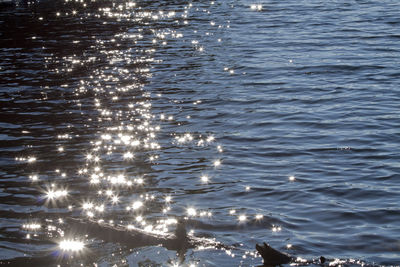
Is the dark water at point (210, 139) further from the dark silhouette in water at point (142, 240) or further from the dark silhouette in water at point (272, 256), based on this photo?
the dark silhouette in water at point (272, 256)

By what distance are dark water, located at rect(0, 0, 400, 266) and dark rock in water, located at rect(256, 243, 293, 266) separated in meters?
0.57

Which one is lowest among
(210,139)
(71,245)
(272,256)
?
(272,256)

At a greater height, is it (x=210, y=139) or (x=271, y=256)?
(x=210, y=139)

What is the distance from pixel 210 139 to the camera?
18.7m

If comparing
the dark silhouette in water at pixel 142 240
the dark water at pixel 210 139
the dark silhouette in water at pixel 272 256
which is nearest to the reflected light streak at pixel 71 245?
the dark water at pixel 210 139

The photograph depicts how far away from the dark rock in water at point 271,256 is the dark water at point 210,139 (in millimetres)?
568

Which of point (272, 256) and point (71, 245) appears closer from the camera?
point (272, 256)

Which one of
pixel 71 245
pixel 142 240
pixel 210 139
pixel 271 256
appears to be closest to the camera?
pixel 271 256

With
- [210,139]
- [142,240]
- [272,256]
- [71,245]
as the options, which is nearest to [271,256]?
[272,256]

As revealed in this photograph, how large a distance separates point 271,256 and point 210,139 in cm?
808

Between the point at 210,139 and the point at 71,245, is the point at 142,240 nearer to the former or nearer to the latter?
the point at 71,245

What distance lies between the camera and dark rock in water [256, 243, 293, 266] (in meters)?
10.9

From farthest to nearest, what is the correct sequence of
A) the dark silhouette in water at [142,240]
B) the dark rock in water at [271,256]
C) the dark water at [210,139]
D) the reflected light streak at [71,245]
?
the dark water at [210,139] < the reflected light streak at [71,245] < the dark silhouette in water at [142,240] < the dark rock in water at [271,256]

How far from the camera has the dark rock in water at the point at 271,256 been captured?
10.9 m
